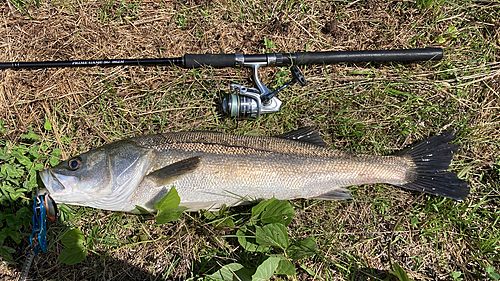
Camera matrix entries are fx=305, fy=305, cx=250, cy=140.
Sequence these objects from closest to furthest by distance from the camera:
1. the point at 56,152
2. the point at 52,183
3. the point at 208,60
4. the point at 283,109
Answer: the point at 52,183 → the point at 56,152 → the point at 208,60 → the point at 283,109

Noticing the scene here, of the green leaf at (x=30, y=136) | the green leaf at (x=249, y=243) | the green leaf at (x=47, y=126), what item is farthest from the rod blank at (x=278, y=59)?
the green leaf at (x=249, y=243)

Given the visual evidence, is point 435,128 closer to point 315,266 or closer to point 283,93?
point 283,93

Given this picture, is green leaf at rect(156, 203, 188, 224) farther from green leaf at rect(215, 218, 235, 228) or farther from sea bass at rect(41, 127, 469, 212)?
green leaf at rect(215, 218, 235, 228)

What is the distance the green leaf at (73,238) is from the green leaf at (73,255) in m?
0.04

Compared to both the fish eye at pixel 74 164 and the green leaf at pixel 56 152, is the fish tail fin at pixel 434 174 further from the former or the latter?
the green leaf at pixel 56 152

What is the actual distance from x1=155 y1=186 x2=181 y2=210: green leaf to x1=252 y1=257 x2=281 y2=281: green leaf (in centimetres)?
97

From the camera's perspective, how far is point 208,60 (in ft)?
11.9

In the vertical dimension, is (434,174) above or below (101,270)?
above

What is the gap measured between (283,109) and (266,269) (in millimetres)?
1834

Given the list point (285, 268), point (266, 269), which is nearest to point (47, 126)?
point (266, 269)

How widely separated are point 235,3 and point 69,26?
2068 mm

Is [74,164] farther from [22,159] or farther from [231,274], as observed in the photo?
[231,274]

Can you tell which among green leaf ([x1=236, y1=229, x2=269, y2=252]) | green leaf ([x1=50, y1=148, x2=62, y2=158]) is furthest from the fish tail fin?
green leaf ([x1=50, y1=148, x2=62, y2=158])

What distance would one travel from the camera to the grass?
11.0 feet
